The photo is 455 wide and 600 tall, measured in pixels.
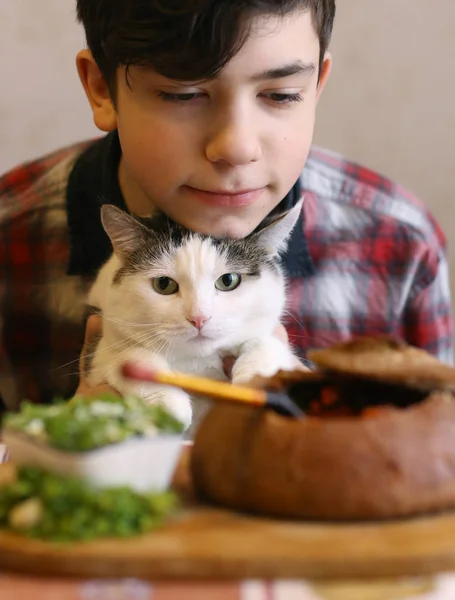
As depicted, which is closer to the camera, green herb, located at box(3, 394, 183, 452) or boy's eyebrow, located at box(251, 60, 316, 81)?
green herb, located at box(3, 394, 183, 452)

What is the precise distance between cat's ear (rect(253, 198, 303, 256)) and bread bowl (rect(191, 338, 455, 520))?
59cm

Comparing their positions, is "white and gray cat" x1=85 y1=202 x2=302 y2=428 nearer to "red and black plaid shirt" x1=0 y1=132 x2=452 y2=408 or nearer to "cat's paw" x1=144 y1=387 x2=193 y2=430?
"cat's paw" x1=144 y1=387 x2=193 y2=430

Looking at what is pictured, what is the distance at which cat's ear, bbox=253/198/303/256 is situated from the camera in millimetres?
1244

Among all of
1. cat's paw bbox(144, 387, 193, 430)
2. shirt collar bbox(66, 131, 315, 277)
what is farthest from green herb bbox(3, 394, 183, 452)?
shirt collar bbox(66, 131, 315, 277)

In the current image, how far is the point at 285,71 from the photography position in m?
1.05

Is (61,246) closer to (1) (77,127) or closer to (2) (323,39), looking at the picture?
(1) (77,127)

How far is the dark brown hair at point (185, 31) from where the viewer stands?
0.98 metres

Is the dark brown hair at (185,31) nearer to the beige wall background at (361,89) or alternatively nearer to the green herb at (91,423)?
the green herb at (91,423)

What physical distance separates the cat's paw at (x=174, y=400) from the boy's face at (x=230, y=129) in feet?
0.89

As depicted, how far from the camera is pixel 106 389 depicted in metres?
1.23

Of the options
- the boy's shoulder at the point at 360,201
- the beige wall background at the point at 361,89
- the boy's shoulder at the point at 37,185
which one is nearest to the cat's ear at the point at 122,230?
the boy's shoulder at the point at 37,185

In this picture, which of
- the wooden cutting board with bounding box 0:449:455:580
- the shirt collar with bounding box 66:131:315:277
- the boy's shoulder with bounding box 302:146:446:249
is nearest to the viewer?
the wooden cutting board with bounding box 0:449:455:580

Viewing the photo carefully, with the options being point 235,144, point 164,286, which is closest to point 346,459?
point 235,144

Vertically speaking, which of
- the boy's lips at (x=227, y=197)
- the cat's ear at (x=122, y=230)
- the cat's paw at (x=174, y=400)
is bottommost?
the cat's paw at (x=174, y=400)
